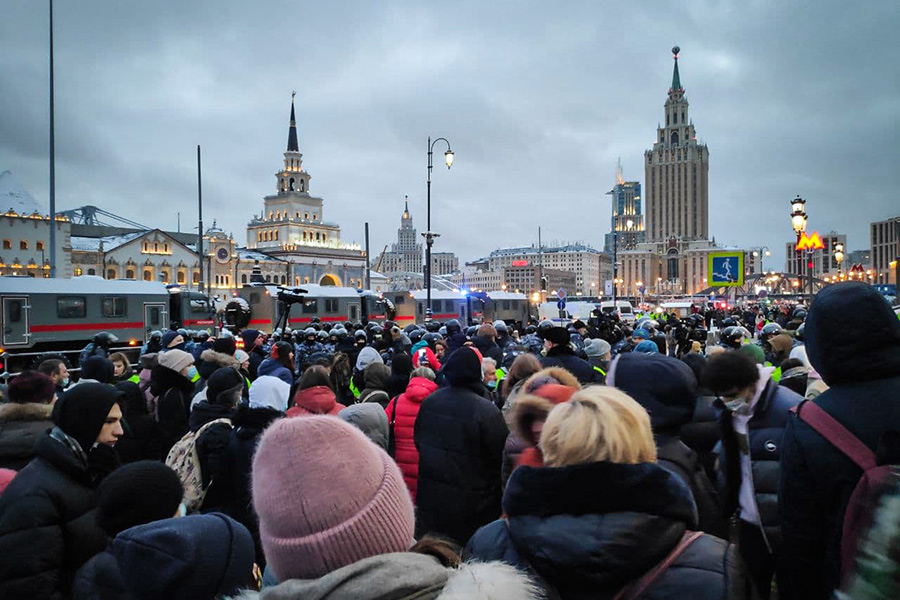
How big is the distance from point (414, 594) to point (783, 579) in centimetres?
217

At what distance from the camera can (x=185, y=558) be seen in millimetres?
2064

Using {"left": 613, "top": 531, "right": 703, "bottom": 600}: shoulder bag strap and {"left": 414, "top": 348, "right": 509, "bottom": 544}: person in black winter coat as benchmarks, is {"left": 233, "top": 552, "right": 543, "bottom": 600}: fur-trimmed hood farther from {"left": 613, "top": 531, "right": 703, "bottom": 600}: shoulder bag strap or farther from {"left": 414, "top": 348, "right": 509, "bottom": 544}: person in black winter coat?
{"left": 414, "top": 348, "right": 509, "bottom": 544}: person in black winter coat

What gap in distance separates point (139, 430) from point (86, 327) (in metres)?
23.8

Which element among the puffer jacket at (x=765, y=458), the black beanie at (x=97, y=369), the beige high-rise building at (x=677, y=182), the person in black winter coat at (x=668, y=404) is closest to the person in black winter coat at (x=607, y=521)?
the person in black winter coat at (x=668, y=404)

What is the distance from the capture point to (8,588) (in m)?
2.72

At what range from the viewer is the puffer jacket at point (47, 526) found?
274 centimetres

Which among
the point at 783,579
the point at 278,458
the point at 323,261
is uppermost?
the point at 323,261

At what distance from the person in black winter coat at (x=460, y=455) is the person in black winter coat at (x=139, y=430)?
2.90m

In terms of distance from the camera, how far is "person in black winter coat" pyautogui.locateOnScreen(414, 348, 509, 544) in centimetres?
443

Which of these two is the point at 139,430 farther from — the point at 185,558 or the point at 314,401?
the point at 185,558

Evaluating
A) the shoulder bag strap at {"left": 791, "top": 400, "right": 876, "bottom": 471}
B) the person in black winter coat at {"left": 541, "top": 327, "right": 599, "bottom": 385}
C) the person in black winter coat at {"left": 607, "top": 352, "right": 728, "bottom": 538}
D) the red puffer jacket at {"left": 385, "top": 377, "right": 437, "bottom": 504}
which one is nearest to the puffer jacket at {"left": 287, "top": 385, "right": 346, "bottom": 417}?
the red puffer jacket at {"left": 385, "top": 377, "right": 437, "bottom": 504}

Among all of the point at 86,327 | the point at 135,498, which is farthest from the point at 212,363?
the point at 86,327

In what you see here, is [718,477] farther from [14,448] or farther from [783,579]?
[14,448]

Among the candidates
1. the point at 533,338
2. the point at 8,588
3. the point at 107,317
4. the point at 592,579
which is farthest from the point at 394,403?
the point at 107,317
